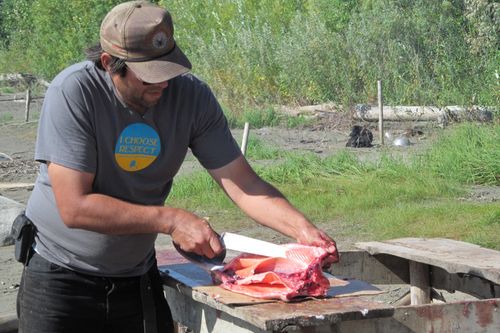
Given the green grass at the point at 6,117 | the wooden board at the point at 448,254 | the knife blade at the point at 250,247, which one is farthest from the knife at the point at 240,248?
the green grass at the point at 6,117

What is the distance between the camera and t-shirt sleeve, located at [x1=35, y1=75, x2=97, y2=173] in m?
3.39

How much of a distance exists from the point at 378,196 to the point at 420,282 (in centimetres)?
541

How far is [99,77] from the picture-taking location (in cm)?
353

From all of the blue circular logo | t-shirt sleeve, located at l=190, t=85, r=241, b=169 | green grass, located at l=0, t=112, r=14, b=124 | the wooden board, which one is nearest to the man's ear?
the blue circular logo

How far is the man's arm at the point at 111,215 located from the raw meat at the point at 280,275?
0.70 feet

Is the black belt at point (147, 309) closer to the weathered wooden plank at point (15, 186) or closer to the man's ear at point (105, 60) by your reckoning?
the man's ear at point (105, 60)

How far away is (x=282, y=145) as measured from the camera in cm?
1634

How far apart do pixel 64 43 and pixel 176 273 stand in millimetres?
26032

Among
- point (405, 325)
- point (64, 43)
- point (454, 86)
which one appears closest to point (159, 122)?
point (405, 325)

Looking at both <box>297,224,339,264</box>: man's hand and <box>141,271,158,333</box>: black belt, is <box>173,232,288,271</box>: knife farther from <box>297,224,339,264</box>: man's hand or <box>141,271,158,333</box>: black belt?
<box>141,271,158,333</box>: black belt

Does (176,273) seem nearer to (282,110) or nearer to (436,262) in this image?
(436,262)

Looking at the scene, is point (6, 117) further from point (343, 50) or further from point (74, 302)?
point (74, 302)

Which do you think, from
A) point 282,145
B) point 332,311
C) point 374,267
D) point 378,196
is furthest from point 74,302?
point 282,145

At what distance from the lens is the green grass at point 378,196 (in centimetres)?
935
